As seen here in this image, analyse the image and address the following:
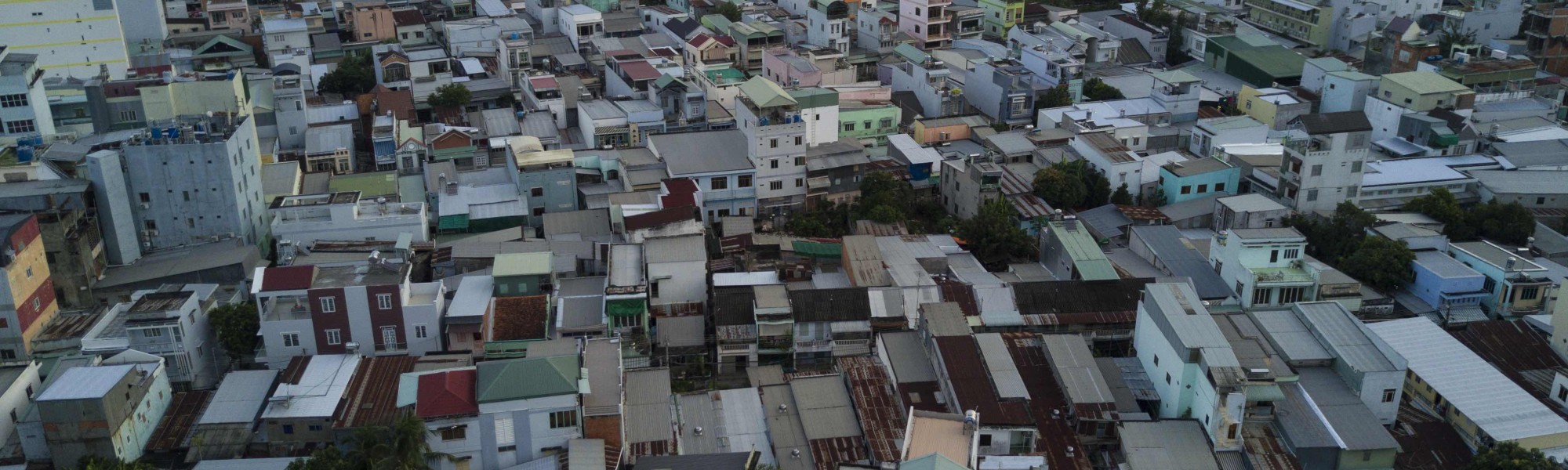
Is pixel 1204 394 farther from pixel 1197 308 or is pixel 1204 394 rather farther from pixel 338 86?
pixel 338 86

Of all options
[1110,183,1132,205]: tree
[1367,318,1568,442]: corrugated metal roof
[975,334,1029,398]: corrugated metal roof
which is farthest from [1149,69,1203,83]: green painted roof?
[975,334,1029,398]: corrugated metal roof

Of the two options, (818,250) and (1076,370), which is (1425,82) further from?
(1076,370)

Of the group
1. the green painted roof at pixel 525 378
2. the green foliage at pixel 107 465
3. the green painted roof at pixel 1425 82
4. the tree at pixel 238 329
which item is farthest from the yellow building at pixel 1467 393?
the green foliage at pixel 107 465

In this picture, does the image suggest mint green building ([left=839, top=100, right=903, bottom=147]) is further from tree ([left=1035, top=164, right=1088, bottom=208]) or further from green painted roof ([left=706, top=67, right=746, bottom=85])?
tree ([left=1035, top=164, right=1088, bottom=208])

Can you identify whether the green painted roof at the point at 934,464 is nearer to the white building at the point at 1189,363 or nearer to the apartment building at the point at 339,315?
the white building at the point at 1189,363

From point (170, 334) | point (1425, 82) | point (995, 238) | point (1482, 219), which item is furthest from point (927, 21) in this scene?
point (170, 334)
